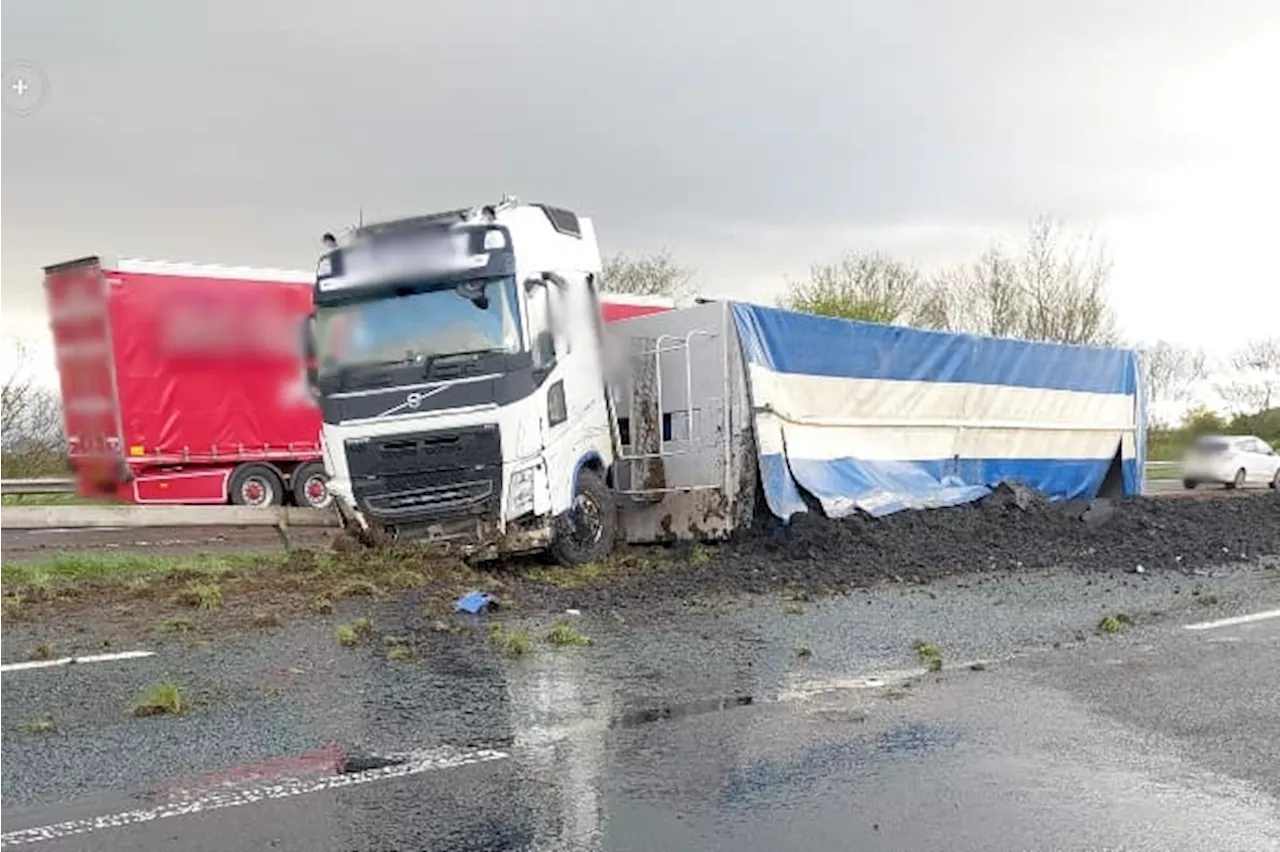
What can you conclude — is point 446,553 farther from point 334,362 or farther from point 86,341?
point 86,341

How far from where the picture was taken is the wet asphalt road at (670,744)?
4551 millimetres

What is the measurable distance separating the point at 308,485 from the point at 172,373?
285cm

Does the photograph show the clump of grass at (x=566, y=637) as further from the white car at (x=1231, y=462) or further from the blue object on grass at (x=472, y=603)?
the white car at (x=1231, y=462)

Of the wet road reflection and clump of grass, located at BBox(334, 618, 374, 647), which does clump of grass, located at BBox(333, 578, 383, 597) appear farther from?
the wet road reflection

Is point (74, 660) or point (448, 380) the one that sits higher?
point (448, 380)

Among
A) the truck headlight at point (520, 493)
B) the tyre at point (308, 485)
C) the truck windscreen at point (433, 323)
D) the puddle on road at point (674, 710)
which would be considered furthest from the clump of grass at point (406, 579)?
the tyre at point (308, 485)

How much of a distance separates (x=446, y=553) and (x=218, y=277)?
856 cm

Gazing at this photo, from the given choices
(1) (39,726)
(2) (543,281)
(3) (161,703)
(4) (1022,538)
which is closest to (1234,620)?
(4) (1022,538)

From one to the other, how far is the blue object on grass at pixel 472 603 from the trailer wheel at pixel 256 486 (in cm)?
970

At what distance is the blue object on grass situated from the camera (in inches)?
373

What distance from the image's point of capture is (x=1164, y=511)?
1648 centimetres

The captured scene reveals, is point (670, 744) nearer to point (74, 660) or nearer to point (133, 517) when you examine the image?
point (74, 660)

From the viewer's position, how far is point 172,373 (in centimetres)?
1755

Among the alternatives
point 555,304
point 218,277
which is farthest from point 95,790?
point 218,277
